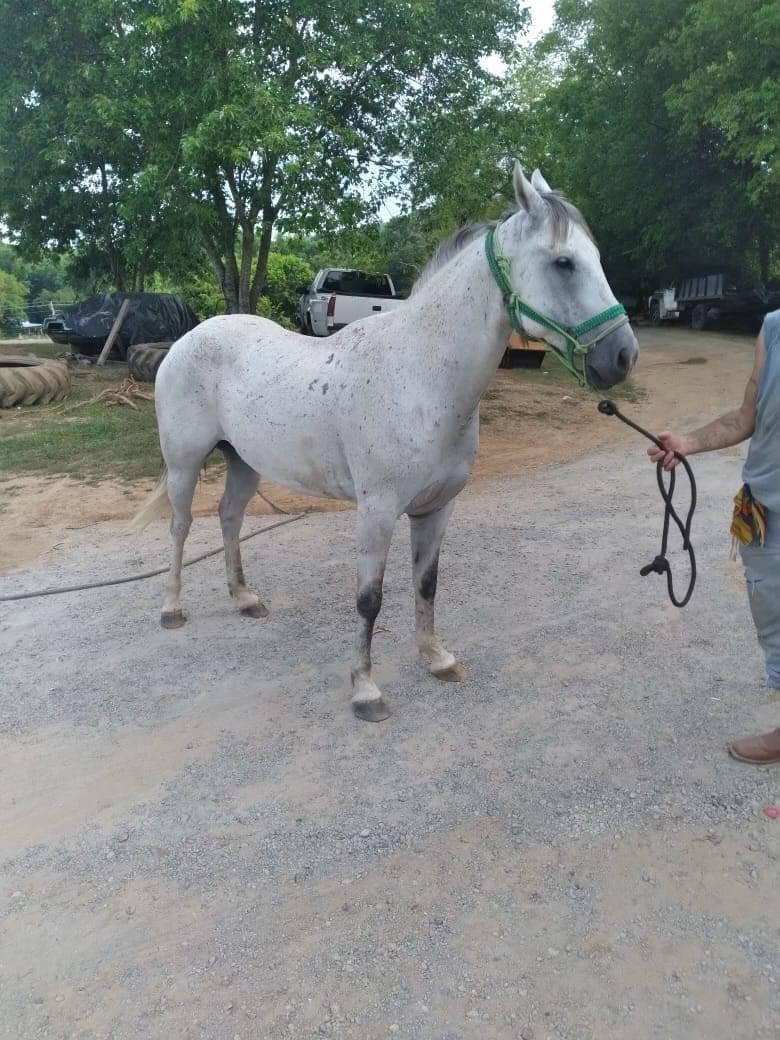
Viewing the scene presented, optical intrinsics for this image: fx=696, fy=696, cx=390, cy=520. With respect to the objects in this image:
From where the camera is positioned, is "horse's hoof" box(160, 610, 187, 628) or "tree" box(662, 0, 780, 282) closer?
"horse's hoof" box(160, 610, 187, 628)

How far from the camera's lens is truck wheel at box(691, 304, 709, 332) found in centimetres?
2007

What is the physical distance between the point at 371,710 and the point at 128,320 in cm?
1452

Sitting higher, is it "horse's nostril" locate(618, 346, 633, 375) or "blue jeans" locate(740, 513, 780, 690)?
"horse's nostril" locate(618, 346, 633, 375)

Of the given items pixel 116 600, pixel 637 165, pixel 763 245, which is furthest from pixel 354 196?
pixel 763 245

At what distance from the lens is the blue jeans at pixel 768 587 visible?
97.0 inches

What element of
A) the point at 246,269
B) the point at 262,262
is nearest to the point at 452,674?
the point at 246,269

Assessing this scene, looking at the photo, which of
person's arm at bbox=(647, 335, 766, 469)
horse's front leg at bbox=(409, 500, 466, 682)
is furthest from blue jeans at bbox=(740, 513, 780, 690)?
horse's front leg at bbox=(409, 500, 466, 682)

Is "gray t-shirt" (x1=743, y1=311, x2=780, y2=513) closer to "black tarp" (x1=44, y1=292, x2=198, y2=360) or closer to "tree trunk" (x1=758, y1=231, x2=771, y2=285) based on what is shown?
"black tarp" (x1=44, y1=292, x2=198, y2=360)

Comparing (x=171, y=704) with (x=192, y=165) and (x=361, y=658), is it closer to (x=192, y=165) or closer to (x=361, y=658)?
(x=361, y=658)

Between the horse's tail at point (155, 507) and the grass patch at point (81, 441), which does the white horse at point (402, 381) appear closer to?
the horse's tail at point (155, 507)

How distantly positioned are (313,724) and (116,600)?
1889mm

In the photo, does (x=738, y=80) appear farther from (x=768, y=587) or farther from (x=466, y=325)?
(x=768, y=587)

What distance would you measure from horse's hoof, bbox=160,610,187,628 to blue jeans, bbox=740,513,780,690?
2.87 m

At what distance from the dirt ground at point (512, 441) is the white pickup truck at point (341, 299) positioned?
11.9 feet
